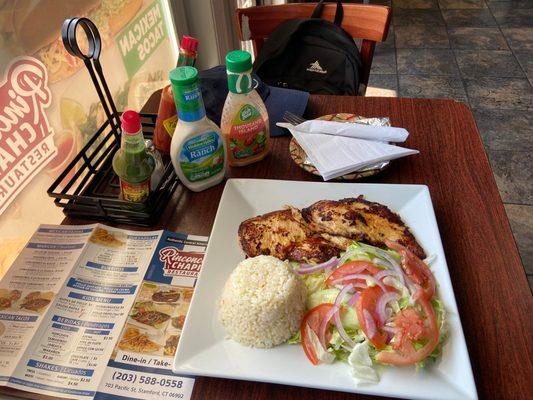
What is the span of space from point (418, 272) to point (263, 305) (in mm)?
281

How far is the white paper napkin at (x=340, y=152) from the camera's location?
3.05 feet

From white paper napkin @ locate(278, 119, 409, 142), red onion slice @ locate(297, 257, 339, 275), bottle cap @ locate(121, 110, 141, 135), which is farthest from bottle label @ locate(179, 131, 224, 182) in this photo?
red onion slice @ locate(297, 257, 339, 275)

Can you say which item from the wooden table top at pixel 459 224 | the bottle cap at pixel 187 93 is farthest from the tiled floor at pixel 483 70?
the bottle cap at pixel 187 93

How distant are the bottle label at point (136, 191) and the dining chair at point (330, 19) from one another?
35.3 inches

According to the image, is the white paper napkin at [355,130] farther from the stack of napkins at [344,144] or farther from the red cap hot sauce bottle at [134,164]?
the red cap hot sauce bottle at [134,164]

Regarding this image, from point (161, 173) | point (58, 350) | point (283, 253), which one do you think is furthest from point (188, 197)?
point (58, 350)

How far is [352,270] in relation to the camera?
714 millimetres

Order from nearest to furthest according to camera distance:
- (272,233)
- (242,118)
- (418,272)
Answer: (418,272) < (272,233) < (242,118)

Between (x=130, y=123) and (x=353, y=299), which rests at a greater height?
(x=130, y=123)

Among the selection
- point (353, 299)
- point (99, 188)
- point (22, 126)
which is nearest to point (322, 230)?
point (353, 299)

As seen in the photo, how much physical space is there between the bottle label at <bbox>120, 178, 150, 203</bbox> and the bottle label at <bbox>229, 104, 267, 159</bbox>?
224 mm

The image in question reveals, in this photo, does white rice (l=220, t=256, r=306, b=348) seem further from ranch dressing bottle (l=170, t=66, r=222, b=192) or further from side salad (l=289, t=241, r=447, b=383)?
ranch dressing bottle (l=170, t=66, r=222, b=192)

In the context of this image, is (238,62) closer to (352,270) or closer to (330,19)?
(352,270)

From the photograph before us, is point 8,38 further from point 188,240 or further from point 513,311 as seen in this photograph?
point 513,311
